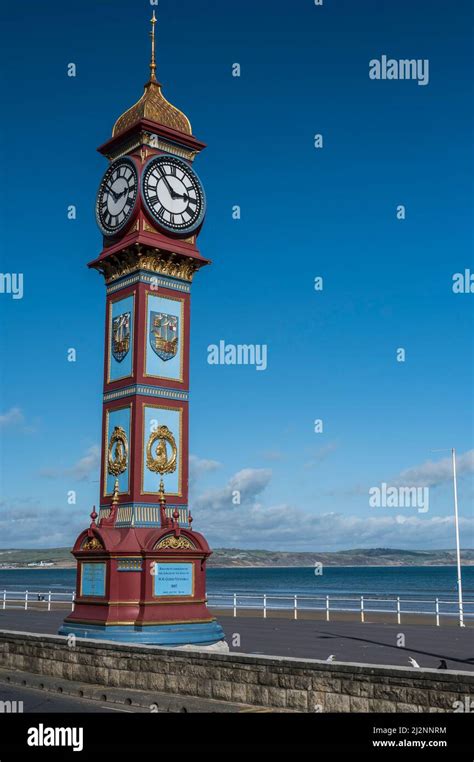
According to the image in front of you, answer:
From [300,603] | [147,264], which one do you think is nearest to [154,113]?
[147,264]

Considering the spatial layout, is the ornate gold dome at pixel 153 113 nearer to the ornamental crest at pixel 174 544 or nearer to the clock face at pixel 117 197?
the clock face at pixel 117 197

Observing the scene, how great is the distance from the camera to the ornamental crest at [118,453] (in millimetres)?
23748

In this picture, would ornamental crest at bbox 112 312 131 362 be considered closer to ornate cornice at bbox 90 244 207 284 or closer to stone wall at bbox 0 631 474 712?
ornate cornice at bbox 90 244 207 284

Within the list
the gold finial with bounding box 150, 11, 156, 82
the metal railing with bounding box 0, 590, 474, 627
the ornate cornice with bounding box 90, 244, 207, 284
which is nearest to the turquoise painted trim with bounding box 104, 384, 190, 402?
the ornate cornice with bounding box 90, 244, 207, 284

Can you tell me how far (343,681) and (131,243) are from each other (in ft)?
48.7

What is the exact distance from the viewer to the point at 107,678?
1717 centimetres

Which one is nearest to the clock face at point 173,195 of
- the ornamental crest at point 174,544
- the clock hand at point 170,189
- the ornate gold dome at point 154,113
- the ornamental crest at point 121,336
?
the clock hand at point 170,189

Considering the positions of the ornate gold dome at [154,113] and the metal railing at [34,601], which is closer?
the ornate gold dome at [154,113]

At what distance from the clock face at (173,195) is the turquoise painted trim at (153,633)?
1133 cm

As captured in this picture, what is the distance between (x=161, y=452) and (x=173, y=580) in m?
3.55

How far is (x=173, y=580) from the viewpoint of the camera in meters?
22.9

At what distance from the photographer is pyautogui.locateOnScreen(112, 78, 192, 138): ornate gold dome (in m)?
25.5

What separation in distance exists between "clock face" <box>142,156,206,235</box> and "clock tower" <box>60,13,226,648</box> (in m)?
0.03

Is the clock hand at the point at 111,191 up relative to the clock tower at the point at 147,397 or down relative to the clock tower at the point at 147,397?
up
